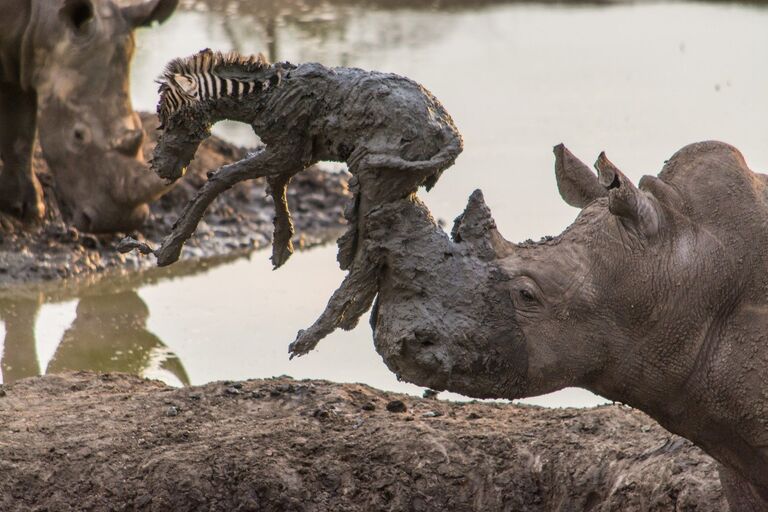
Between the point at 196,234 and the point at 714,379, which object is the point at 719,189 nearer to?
the point at 714,379

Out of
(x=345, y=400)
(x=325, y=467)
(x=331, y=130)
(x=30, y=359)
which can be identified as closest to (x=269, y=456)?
(x=325, y=467)

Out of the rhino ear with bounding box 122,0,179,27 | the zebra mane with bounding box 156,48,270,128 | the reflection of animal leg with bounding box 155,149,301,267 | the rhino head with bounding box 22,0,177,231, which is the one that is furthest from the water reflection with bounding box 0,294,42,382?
the zebra mane with bounding box 156,48,270,128

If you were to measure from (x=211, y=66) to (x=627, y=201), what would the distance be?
95 cm

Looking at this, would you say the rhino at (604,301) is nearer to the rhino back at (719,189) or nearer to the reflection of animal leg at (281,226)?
the rhino back at (719,189)

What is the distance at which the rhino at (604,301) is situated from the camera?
3.08 m

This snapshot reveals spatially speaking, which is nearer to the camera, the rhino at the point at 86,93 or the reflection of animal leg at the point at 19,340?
the reflection of animal leg at the point at 19,340

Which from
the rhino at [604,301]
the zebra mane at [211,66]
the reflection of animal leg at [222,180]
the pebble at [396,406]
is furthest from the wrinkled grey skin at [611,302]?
the pebble at [396,406]

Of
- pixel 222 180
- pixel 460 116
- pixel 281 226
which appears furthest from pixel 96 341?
pixel 460 116

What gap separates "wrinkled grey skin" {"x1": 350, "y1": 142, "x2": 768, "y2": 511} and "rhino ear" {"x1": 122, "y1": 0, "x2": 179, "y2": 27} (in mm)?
4961

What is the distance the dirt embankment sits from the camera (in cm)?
427

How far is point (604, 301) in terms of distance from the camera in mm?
3164

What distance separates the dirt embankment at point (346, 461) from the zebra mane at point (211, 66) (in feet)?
4.61

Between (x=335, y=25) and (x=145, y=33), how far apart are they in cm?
180

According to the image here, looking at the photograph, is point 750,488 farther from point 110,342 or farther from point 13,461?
point 110,342
